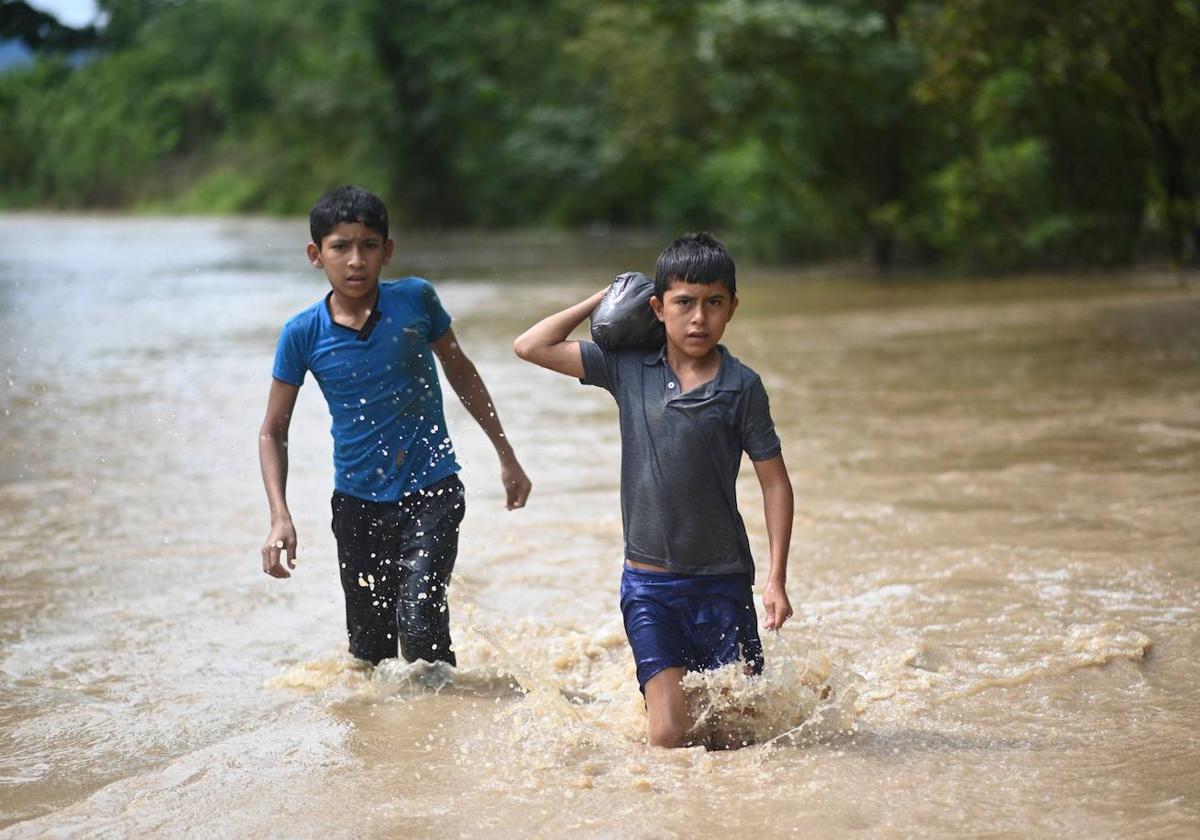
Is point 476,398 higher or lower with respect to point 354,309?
lower

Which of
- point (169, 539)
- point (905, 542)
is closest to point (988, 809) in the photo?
point (905, 542)

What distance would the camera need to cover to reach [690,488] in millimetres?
3883

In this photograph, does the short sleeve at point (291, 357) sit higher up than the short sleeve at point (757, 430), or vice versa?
the short sleeve at point (291, 357)

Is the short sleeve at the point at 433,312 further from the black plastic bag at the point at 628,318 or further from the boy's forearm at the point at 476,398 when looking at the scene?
the black plastic bag at the point at 628,318

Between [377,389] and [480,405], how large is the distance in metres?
0.37

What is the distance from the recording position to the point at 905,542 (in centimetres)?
648

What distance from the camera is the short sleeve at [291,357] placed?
4598mm

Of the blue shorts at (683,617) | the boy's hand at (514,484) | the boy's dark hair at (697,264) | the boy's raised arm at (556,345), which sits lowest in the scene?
the blue shorts at (683,617)

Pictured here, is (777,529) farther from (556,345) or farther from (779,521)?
(556,345)

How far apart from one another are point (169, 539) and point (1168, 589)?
14.1 ft

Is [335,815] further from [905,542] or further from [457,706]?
[905,542]

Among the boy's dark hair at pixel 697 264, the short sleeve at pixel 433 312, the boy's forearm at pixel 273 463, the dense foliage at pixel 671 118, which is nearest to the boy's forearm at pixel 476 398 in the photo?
the short sleeve at pixel 433 312

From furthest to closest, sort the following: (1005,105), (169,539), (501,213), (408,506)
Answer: (501,213), (1005,105), (169,539), (408,506)

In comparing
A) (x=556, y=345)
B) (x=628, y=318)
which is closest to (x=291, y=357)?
(x=556, y=345)
